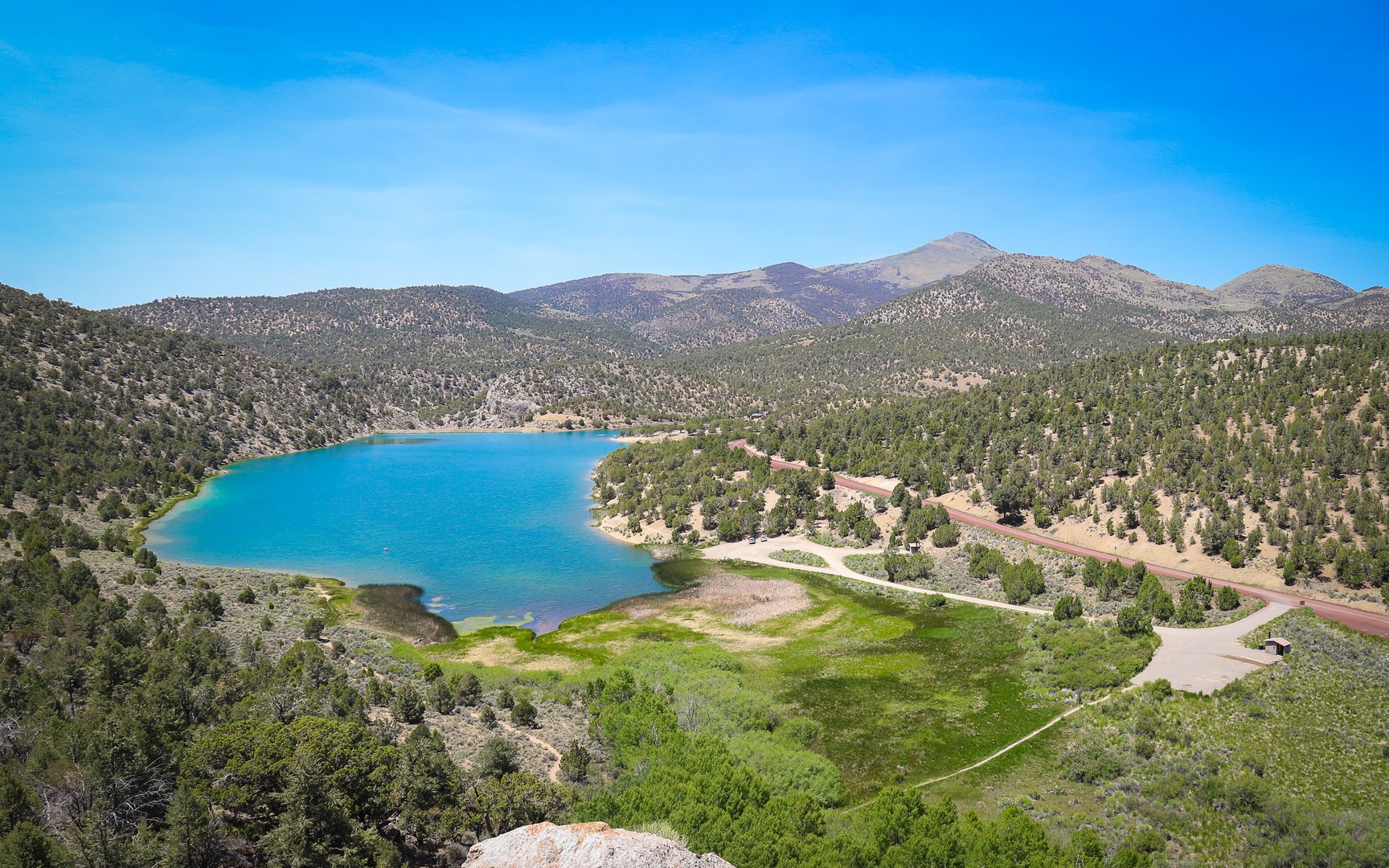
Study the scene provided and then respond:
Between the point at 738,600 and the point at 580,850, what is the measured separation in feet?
169

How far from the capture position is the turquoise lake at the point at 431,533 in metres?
65.9

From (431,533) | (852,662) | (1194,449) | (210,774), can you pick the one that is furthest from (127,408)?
(1194,449)

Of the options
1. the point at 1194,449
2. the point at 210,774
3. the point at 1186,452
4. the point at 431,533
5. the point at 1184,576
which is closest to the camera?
the point at 210,774

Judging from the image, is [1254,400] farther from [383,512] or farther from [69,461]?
[69,461]

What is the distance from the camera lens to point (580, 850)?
12.3 metres

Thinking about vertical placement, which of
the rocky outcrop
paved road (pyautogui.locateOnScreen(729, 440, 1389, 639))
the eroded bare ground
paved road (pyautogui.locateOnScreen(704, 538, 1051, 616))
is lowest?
the eroded bare ground

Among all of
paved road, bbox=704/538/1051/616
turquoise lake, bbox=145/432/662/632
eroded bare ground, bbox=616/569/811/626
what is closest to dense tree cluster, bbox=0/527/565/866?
turquoise lake, bbox=145/432/662/632

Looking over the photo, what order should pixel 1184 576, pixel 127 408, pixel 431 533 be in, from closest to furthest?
pixel 1184 576 → pixel 431 533 → pixel 127 408

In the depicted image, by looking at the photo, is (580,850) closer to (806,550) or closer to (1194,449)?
(806,550)

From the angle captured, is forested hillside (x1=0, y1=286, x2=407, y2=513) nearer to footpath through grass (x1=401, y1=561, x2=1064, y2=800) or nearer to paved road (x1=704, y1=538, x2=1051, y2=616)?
footpath through grass (x1=401, y1=561, x2=1064, y2=800)

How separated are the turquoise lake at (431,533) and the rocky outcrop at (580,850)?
44737mm

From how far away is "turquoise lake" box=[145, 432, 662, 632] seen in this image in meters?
65.9

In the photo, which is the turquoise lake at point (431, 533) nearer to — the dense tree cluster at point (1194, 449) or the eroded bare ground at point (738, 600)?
the eroded bare ground at point (738, 600)

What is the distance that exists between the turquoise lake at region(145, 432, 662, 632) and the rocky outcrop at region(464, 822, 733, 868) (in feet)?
147
